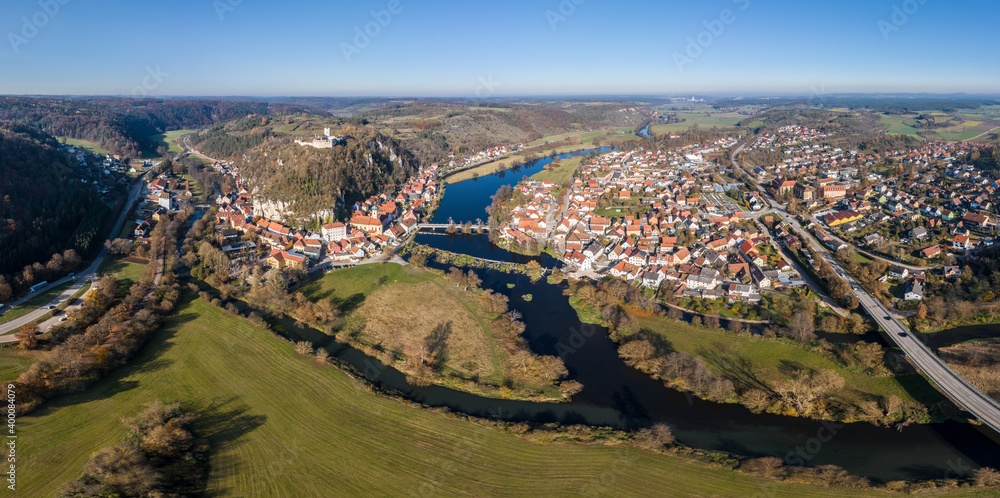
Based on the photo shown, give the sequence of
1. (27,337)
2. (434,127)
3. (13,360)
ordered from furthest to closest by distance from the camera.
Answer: (434,127)
(27,337)
(13,360)

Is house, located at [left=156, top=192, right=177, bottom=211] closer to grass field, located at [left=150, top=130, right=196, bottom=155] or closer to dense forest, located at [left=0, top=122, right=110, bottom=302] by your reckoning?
dense forest, located at [left=0, top=122, right=110, bottom=302]

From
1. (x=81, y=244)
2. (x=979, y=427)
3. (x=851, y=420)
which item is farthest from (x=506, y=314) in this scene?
(x=81, y=244)

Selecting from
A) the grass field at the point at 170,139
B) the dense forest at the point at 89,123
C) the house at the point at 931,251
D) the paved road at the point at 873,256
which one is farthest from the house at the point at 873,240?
the grass field at the point at 170,139

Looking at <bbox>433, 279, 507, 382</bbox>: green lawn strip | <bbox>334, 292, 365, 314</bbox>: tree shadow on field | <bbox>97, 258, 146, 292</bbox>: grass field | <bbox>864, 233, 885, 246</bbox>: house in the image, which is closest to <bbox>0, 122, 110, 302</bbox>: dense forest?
<bbox>97, 258, 146, 292</bbox>: grass field

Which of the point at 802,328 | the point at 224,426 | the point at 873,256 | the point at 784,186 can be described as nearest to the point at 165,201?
the point at 224,426

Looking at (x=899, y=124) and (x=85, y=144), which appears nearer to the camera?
(x=85, y=144)

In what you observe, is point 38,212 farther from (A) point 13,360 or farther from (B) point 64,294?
(A) point 13,360
